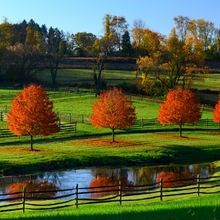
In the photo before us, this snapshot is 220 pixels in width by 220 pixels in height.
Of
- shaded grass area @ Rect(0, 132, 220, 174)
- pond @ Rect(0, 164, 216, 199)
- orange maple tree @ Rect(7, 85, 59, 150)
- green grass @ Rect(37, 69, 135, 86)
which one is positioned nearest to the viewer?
pond @ Rect(0, 164, 216, 199)

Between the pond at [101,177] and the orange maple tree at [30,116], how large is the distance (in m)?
7.58

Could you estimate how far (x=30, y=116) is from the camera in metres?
46.5

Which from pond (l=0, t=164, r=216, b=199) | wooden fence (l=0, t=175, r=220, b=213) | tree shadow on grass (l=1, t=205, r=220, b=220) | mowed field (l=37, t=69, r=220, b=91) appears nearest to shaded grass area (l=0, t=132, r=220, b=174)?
pond (l=0, t=164, r=216, b=199)

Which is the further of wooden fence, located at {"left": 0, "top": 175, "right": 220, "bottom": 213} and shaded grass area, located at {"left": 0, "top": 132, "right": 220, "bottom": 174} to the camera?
shaded grass area, located at {"left": 0, "top": 132, "right": 220, "bottom": 174}

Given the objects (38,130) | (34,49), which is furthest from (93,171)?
(34,49)

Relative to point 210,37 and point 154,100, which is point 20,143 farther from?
point 210,37

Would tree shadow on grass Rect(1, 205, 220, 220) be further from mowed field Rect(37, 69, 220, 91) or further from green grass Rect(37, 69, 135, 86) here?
green grass Rect(37, 69, 135, 86)

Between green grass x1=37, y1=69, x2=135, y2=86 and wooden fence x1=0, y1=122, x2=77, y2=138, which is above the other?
green grass x1=37, y1=69, x2=135, y2=86

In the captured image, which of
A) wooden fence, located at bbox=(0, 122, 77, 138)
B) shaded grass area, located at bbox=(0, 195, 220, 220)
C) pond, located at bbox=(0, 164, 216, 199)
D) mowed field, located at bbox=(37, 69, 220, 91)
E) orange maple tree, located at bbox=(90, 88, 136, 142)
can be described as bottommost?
pond, located at bbox=(0, 164, 216, 199)

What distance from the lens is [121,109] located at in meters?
53.7

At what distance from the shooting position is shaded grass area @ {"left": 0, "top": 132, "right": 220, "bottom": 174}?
1672 inches

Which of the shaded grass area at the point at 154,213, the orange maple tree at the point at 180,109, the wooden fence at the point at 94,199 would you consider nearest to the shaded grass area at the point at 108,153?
the orange maple tree at the point at 180,109

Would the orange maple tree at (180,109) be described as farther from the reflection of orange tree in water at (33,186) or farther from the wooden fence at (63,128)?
the reflection of orange tree in water at (33,186)

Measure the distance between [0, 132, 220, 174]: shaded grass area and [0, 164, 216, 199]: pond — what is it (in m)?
1.58
